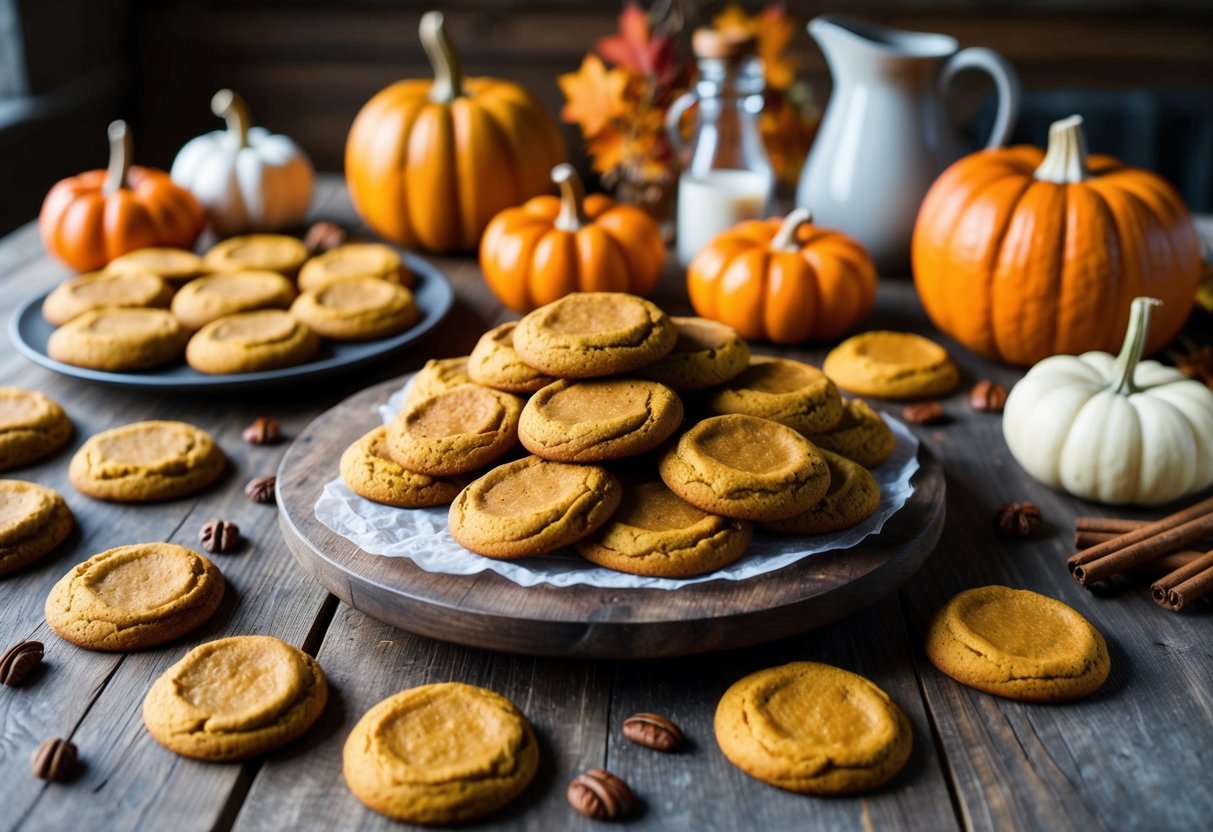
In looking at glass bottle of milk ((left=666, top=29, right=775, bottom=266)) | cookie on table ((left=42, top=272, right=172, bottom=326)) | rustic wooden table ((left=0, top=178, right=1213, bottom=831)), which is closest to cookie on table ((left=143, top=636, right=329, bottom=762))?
rustic wooden table ((left=0, top=178, right=1213, bottom=831))

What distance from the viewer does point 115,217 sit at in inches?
98.7

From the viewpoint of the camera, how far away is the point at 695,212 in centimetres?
260

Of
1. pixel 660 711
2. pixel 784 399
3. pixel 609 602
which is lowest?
pixel 660 711

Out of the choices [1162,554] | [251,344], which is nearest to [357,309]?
[251,344]

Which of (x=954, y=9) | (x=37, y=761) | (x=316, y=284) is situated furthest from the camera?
(x=954, y=9)

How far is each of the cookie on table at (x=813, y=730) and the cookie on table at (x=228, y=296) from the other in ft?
4.39

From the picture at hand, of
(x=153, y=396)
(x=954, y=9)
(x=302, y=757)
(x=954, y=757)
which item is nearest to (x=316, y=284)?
(x=153, y=396)

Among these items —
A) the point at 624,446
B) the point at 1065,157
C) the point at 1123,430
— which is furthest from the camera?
the point at 1065,157

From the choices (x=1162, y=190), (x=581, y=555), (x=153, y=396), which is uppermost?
(x=1162, y=190)

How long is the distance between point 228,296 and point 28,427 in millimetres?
483

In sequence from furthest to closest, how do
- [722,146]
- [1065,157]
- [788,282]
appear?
[722,146], [788,282], [1065,157]

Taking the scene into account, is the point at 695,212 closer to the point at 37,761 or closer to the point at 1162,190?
the point at 1162,190

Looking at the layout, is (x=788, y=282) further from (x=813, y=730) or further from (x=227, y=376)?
(x=813, y=730)

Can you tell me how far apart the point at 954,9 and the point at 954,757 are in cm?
409
